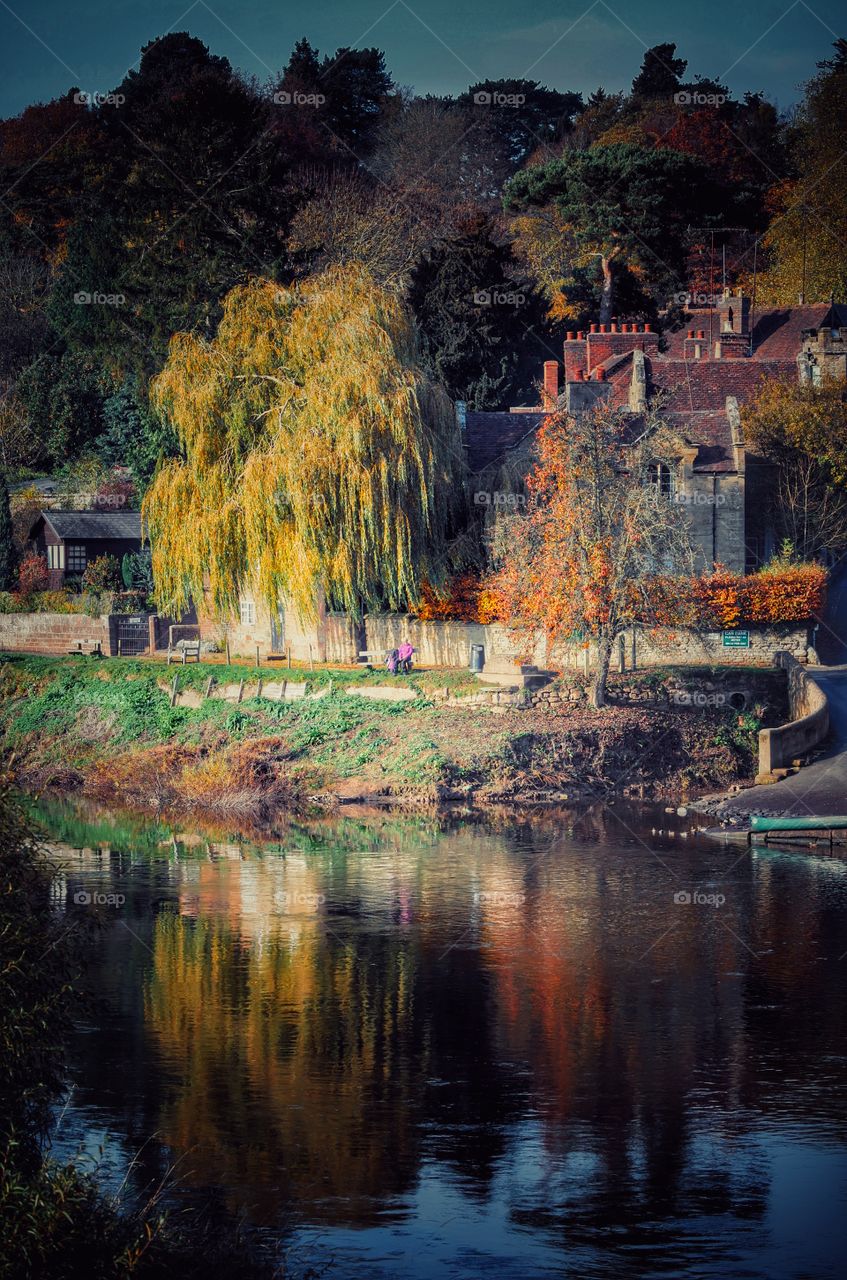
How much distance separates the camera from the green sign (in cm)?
4556

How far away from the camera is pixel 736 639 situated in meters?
45.7

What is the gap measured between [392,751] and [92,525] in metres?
22.5

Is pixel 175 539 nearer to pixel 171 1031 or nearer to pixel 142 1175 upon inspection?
pixel 171 1031

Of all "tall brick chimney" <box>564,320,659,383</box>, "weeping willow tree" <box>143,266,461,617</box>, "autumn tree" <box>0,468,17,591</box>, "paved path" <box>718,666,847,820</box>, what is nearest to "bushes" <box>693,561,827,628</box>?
"paved path" <box>718,666,847,820</box>

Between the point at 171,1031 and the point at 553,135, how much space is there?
79292 mm

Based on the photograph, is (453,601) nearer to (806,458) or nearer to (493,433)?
(493,433)

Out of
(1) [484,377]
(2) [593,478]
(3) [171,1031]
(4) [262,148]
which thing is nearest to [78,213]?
(4) [262,148]

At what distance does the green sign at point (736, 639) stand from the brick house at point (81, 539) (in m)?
24.0

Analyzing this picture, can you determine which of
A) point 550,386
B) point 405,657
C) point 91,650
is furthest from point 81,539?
point 405,657

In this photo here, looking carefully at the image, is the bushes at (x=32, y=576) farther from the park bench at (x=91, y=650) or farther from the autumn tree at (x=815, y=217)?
the autumn tree at (x=815, y=217)

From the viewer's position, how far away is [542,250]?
78.5 metres

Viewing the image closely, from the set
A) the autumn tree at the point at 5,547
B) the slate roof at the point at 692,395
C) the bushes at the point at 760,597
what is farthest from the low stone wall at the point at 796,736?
the autumn tree at the point at 5,547

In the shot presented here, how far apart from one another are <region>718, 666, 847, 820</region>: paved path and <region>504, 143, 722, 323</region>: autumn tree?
31.9 metres

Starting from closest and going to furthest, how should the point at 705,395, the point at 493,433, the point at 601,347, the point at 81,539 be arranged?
the point at 493,433, the point at 705,395, the point at 601,347, the point at 81,539
